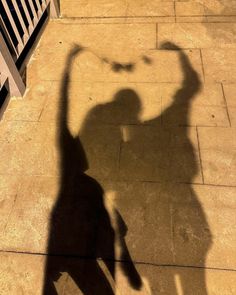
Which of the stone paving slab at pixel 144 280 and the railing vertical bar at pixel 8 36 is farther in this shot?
the railing vertical bar at pixel 8 36

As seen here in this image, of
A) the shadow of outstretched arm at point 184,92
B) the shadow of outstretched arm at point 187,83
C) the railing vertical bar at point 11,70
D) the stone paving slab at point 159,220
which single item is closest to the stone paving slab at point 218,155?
the stone paving slab at point 159,220

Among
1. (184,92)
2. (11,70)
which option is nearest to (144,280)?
(184,92)

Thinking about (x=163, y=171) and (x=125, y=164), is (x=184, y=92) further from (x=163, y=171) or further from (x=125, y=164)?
(x=125, y=164)

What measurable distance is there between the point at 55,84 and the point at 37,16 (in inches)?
58.5

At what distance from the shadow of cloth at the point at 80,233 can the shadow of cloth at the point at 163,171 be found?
0.17 metres

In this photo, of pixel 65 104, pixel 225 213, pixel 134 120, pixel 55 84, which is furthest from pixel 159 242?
pixel 55 84

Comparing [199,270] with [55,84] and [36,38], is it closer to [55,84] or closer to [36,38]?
[55,84]

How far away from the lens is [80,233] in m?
2.95

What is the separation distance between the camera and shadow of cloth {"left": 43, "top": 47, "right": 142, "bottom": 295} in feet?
8.88

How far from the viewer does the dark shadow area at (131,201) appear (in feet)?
8.96

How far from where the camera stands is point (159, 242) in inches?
112

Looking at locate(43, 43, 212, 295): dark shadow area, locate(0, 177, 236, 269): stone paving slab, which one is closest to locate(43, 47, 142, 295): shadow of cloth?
locate(43, 43, 212, 295): dark shadow area

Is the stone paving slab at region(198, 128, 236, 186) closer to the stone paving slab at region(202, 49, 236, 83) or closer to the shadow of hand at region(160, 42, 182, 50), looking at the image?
the stone paving slab at region(202, 49, 236, 83)

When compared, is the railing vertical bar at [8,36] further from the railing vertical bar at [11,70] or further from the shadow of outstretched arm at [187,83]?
the shadow of outstretched arm at [187,83]
